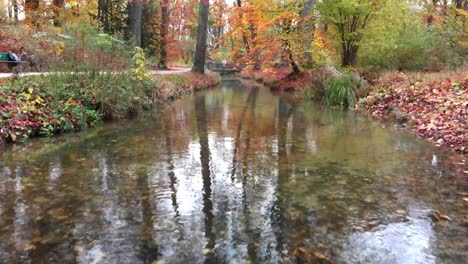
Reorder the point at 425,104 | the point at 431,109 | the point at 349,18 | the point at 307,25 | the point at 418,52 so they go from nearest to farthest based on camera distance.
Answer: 1. the point at 431,109
2. the point at 425,104
3. the point at 418,52
4. the point at 349,18
5. the point at 307,25

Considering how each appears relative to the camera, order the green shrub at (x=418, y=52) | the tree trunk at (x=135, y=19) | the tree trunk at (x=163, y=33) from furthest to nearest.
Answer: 1. the tree trunk at (x=163, y=33)
2. the tree trunk at (x=135, y=19)
3. the green shrub at (x=418, y=52)

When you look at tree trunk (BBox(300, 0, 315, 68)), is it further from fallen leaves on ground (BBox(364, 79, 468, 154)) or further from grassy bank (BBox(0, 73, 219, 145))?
grassy bank (BBox(0, 73, 219, 145))

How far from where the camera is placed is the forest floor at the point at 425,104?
7.89m

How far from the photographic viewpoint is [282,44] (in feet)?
65.6

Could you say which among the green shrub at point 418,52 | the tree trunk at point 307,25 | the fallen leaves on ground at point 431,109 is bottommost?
the fallen leaves on ground at point 431,109

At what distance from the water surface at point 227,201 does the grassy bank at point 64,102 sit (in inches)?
19.0

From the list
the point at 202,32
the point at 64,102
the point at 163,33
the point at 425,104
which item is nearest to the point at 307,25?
the point at 202,32

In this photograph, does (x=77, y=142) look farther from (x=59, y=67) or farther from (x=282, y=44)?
(x=282, y=44)

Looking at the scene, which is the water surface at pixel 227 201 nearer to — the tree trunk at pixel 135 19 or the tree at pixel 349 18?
the tree at pixel 349 18

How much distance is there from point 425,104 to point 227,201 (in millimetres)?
7976

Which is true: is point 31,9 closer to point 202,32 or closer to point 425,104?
point 202,32

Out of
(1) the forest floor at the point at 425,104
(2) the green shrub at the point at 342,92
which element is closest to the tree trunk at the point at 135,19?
(1) the forest floor at the point at 425,104

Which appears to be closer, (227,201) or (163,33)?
(227,201)

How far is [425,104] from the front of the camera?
10.3 m
